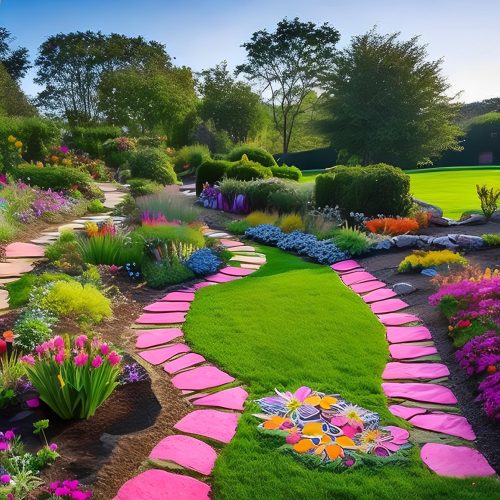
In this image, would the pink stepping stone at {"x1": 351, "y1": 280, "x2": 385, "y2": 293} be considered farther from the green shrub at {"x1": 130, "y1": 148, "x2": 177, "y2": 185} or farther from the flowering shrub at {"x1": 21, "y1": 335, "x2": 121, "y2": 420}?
the green shrub at {"x1": 130, "y1": 148, "x2": 177, "y2": 185}

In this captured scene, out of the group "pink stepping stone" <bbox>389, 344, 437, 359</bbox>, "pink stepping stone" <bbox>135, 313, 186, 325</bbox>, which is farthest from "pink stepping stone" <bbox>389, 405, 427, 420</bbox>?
"pink stepping stone" <bbox>135, 313, 186, 325</bbox>

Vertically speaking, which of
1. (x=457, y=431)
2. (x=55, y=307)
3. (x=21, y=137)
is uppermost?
(x=21, y=137)

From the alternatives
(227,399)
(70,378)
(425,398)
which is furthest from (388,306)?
(70,378)

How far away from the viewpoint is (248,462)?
2.71m

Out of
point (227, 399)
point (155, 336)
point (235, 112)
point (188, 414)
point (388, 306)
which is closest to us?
point (188, 414)

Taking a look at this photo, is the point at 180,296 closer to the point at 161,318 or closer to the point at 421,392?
the point at 161,318

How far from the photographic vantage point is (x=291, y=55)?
37781 millimetres

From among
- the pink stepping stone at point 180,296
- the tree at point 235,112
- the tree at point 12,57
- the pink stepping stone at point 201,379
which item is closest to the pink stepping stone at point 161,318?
the pink stepping stone at point 180,296

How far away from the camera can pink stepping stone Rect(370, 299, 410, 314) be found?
524 centimetres

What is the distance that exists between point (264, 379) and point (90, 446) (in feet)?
4.23

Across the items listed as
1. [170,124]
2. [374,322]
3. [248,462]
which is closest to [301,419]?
[248,462]

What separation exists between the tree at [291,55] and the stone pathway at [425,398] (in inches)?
1321

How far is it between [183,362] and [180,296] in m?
1.83

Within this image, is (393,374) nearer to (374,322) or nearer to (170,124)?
(374,322)
